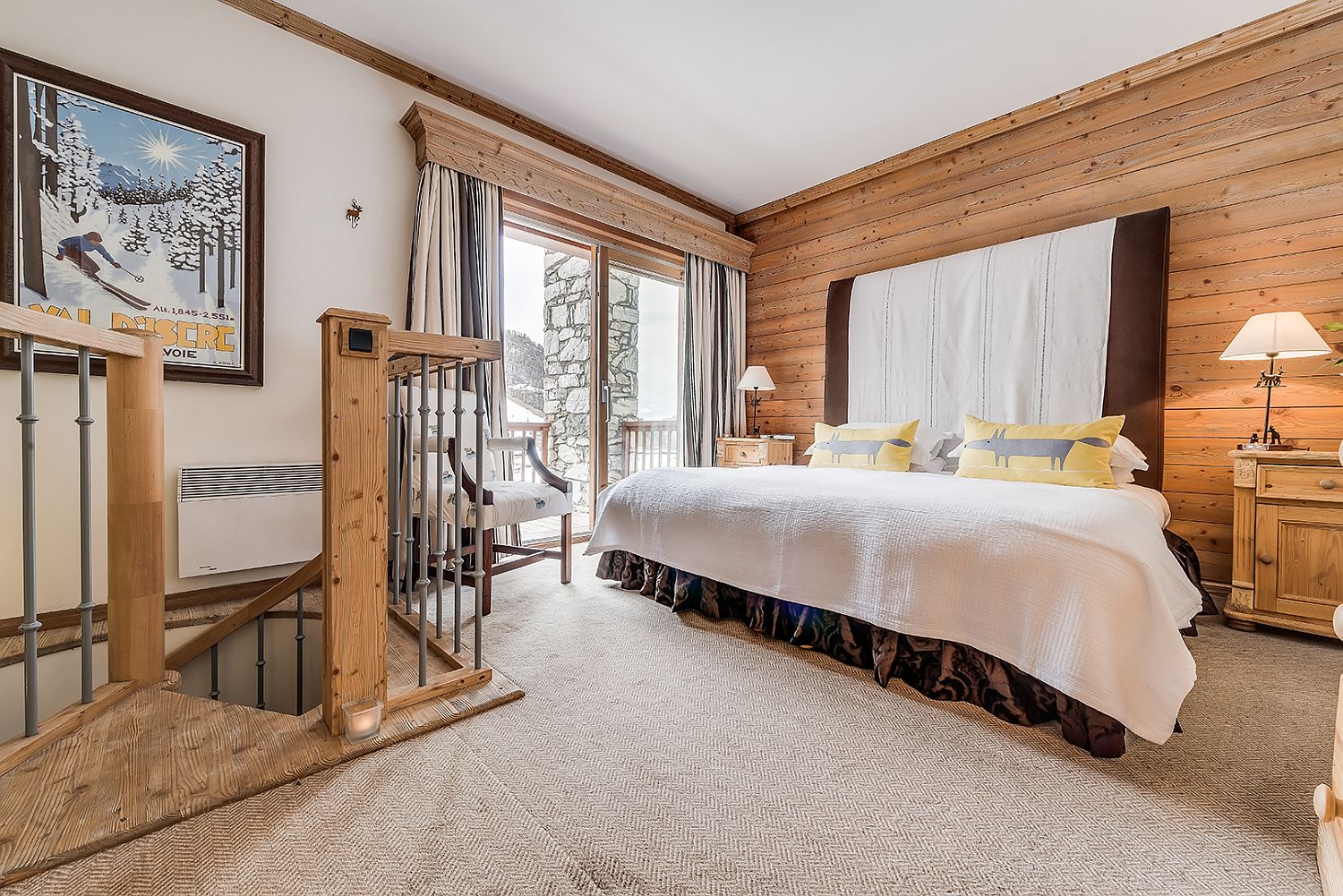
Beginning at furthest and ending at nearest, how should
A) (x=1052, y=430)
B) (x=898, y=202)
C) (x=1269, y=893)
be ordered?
1. (x=898, y=202)
2. (x=1052, y=430)
3. (x=1269, y=893)

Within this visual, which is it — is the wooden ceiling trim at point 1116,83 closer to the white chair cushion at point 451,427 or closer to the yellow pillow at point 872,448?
the yellow pillow at point 872,448

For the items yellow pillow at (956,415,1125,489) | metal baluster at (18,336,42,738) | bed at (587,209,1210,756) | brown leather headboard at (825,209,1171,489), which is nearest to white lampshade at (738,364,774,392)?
bed at (587,209,1210,756)

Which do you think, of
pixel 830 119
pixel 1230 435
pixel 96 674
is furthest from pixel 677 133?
pixel 96 674

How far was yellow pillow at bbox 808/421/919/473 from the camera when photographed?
301 cm

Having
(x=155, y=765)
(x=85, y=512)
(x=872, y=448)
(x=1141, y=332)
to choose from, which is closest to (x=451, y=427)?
(x=85, y=512)

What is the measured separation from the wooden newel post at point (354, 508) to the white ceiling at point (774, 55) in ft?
6.74

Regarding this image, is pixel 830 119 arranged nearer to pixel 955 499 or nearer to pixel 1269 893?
pixel 955 499

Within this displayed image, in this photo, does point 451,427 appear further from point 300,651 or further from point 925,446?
point 925,446

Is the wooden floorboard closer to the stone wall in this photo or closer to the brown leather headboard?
the stone wall

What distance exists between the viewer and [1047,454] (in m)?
2.49

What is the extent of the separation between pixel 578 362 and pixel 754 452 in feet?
5.33

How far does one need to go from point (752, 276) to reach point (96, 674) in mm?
4702

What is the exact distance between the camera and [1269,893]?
104cm

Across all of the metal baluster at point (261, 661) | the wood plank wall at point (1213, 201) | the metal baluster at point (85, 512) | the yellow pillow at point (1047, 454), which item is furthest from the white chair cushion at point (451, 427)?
the wood plank wall at point (1213, 201)
